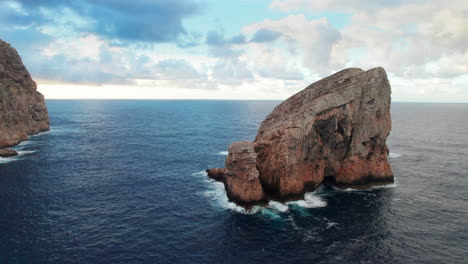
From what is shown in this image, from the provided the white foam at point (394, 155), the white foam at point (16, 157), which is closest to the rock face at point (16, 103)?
the white foam at point (16, 157)

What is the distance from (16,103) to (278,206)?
114 m

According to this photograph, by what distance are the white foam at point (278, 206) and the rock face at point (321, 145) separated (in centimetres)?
152

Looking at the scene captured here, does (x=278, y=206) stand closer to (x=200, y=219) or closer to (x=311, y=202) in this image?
(x=311, y=202)

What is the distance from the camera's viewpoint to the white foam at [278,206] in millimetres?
52131

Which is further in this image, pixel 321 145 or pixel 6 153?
pixel 6 153

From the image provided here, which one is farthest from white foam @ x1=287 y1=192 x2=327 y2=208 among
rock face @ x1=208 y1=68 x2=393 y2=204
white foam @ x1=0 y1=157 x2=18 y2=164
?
white foam @ x1=0 y1=157 x2=18 y2=164

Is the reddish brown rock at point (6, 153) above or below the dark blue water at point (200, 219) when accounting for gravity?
above

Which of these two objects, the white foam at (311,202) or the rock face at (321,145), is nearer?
the white foam at (311,202)

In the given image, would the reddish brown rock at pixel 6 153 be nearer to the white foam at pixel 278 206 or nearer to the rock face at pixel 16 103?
the rock face at pixel 16 103

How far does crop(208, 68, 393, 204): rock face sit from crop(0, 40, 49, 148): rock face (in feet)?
284

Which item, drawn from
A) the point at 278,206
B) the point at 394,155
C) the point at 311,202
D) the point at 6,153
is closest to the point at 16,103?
the point at 6,153

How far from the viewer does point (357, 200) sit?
56.5 metres

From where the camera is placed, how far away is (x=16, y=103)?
113 metres

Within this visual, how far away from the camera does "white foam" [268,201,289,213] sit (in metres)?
52.1
